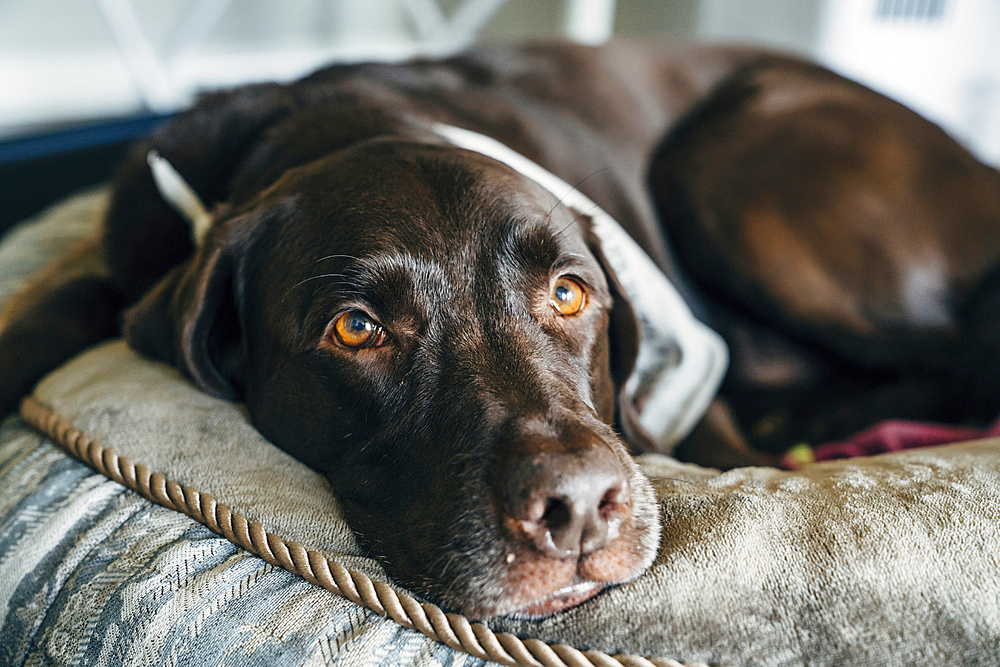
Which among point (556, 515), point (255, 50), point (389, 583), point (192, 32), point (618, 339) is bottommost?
point (255, 50)

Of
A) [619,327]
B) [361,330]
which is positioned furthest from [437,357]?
[619,327]

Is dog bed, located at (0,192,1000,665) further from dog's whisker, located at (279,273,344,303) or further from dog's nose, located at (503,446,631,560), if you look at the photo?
dog's whisker, located at (279,273,344,303)

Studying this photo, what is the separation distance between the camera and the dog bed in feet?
3.07

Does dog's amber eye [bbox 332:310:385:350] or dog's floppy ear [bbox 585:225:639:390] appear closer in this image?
dog's amber eye [bbox 332:310:385:350]

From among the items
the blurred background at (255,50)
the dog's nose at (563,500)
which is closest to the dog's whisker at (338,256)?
the dog's nose at (563,500)

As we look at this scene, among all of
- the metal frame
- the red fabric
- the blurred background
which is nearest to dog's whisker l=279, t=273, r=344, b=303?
the red fabric

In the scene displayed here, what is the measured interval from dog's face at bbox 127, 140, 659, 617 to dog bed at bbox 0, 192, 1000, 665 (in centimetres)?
6

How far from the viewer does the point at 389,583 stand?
1.05m

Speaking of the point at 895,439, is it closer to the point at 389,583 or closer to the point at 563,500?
the point at 563,500

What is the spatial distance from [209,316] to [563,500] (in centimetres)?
89

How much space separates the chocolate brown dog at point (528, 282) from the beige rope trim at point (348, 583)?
45 millimetres

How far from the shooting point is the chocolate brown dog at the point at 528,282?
107cm

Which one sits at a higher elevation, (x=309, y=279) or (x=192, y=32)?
(x=309, y=279)

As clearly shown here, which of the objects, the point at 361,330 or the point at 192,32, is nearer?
the point at 361,330
